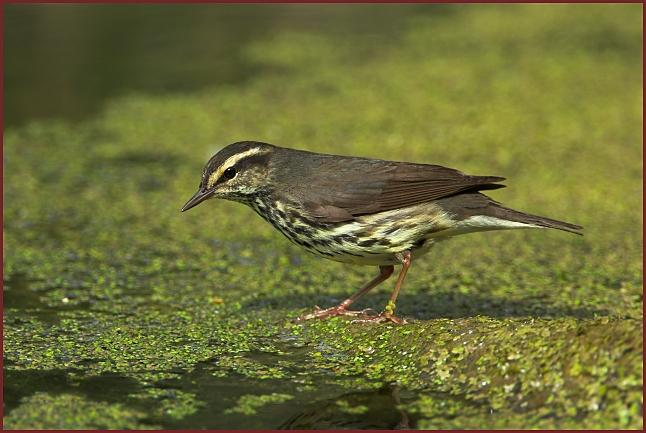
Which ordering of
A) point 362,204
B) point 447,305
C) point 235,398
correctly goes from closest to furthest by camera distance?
1. point 235,398
2. point 362,204
3. point 447,305

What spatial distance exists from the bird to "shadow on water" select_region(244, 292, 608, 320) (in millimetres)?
628

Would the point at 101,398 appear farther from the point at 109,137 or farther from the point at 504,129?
the point at 504,129

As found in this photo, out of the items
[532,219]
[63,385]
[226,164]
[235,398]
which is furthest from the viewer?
[226,164]

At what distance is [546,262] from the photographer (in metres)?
9.22

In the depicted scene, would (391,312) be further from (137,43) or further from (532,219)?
(137,43)

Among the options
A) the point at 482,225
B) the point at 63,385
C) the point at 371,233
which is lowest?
the point at 63,385

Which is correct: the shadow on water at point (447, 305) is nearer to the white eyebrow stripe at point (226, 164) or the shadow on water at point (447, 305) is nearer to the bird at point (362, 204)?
the bird at point (362, 204)

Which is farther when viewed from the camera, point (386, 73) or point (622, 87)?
point (386, 73)

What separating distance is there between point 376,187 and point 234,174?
104cm

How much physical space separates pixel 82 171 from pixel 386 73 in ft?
17.4

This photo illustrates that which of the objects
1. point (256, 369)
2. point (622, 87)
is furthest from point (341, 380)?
point (622, 87)

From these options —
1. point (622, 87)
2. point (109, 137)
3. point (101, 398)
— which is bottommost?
point (101, 398)

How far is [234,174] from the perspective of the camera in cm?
752

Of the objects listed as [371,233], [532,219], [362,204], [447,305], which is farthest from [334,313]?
[532,219]
